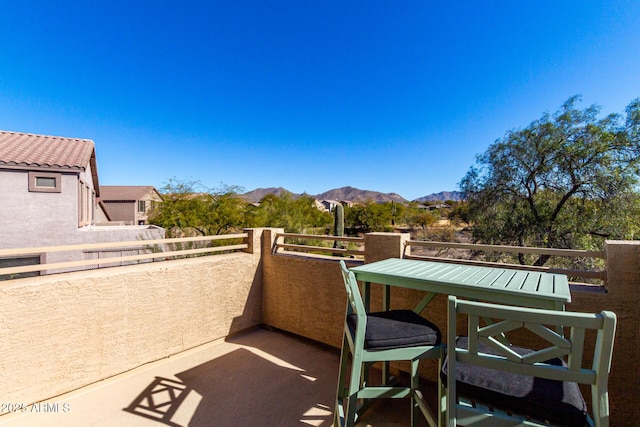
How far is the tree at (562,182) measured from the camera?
633cm

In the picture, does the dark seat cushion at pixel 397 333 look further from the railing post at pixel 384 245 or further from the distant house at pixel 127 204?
the distant house at pixel 127 204

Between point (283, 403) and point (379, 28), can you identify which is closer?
point (283, 403)

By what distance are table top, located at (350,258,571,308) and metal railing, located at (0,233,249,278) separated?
2.39 meters

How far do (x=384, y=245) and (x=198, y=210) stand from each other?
362 inches

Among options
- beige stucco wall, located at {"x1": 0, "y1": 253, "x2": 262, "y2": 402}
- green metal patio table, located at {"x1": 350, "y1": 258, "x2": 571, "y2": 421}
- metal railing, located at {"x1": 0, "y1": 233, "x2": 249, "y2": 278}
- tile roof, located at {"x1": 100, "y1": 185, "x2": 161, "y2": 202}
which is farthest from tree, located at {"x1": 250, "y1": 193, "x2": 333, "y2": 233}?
tile roof, located at {"x1": 100, "y1": 185, "x2": 161, "y2": 202}

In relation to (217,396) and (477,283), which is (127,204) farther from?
(477,283)

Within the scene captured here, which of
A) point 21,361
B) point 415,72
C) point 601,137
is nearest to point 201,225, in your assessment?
point 21,361

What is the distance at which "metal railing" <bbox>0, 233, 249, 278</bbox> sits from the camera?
2.54 m

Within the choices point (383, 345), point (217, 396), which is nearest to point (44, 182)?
point (217, 396)

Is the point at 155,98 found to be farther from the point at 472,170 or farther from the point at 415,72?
the point at 472,170

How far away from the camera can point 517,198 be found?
7492 millimetres

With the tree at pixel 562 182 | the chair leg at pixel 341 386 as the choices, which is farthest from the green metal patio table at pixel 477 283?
the tree at pixel 562 182

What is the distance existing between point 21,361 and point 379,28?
9656mm

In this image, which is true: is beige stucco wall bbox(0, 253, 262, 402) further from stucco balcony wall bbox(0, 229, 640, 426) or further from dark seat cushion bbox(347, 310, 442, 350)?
dark seat cushion bbox(347, 310, 442, 350)
